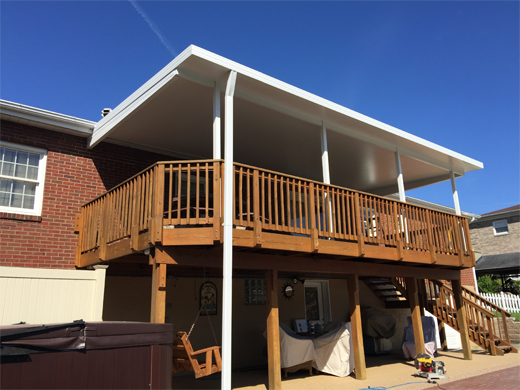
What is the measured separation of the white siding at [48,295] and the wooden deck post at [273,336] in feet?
9.31

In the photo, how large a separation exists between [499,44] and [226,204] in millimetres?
11735

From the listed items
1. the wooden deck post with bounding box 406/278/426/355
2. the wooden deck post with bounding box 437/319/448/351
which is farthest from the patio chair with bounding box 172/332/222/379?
the wooden deck post with bounding box 437/319/448/351

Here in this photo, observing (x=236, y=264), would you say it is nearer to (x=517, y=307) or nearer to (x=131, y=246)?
(x=131, y=246)

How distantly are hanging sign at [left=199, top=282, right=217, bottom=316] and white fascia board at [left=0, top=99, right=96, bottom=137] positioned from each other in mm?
4329

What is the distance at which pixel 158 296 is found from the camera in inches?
234

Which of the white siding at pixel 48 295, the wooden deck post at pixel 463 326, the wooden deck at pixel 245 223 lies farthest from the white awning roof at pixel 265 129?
the wooden deck post at pixel 463 326

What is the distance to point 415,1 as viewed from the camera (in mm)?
12039

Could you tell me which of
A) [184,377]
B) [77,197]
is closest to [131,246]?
[77,197]

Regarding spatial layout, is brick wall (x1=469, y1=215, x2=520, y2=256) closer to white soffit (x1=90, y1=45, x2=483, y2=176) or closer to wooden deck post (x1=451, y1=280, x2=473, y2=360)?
wooden deck post (x1=451, y1=280, x2=473, y2=360)

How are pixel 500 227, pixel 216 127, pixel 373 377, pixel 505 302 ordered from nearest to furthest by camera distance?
pixel 216 127
pixel 373 377
pixel 505 302
pixel 500 227

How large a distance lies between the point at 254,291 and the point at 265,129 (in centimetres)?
436

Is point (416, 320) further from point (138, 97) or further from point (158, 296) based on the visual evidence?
point (138, 97)

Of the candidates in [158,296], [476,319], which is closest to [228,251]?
[158,296]

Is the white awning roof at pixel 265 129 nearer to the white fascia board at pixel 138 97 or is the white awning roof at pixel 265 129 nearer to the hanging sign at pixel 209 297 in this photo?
the white fascia board at pixel 138 97
